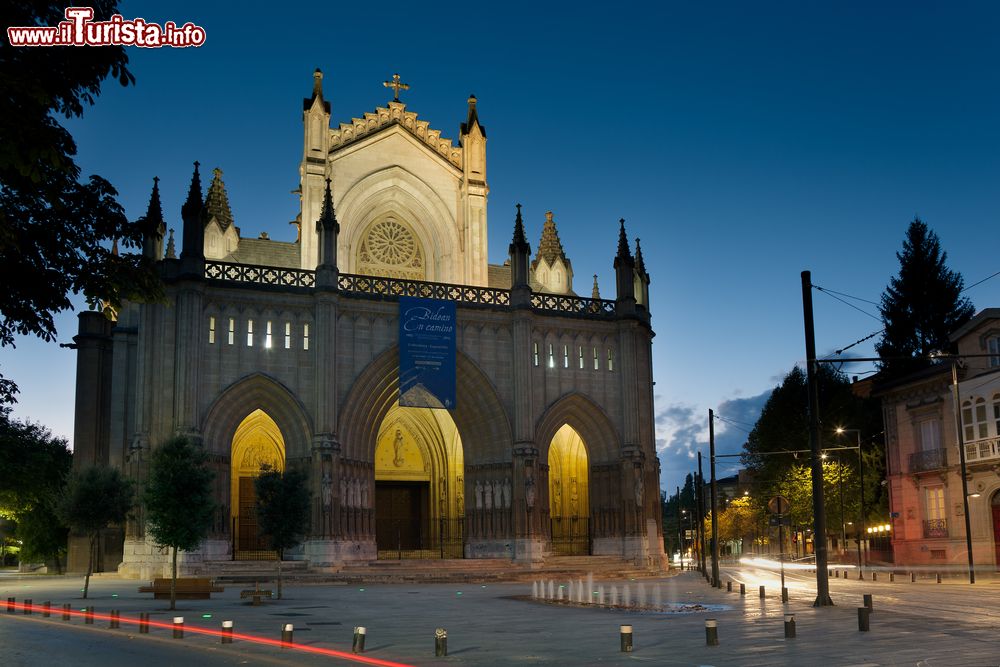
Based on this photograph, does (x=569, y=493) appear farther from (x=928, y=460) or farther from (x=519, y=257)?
(x=928, y=460)

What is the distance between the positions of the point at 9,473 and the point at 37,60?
45.3 meters

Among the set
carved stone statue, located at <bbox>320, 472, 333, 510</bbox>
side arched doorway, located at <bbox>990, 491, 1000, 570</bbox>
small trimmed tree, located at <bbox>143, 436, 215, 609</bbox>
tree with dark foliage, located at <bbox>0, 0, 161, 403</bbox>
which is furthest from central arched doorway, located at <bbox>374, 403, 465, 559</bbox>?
tree with dark foliage, located at <bbox>0, 0, 161, 403</bbox>

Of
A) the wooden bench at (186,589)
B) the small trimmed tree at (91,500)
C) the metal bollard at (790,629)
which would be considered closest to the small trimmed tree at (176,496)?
the wooden bench at (186,589)

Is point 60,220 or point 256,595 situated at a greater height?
point 60,220

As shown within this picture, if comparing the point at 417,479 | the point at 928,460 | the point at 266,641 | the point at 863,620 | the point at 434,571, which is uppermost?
the point at 928,460

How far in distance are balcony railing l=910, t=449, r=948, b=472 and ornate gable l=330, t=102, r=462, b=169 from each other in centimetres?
2910

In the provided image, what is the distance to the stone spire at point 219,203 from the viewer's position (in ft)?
181

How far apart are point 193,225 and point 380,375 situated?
1073 cm

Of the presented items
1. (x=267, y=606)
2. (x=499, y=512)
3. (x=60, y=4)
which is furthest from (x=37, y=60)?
(x=499, y=512)

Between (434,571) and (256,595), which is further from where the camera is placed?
(434,571)

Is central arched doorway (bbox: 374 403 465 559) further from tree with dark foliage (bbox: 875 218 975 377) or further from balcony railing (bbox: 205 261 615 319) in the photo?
tree with dark foliage (bbox: 875 218 975 377)

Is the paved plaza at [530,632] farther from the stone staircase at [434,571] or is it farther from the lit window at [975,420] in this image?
the lit window at [975,420]

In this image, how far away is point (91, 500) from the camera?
32656 mm

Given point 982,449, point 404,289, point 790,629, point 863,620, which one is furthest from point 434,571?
point 790,629
